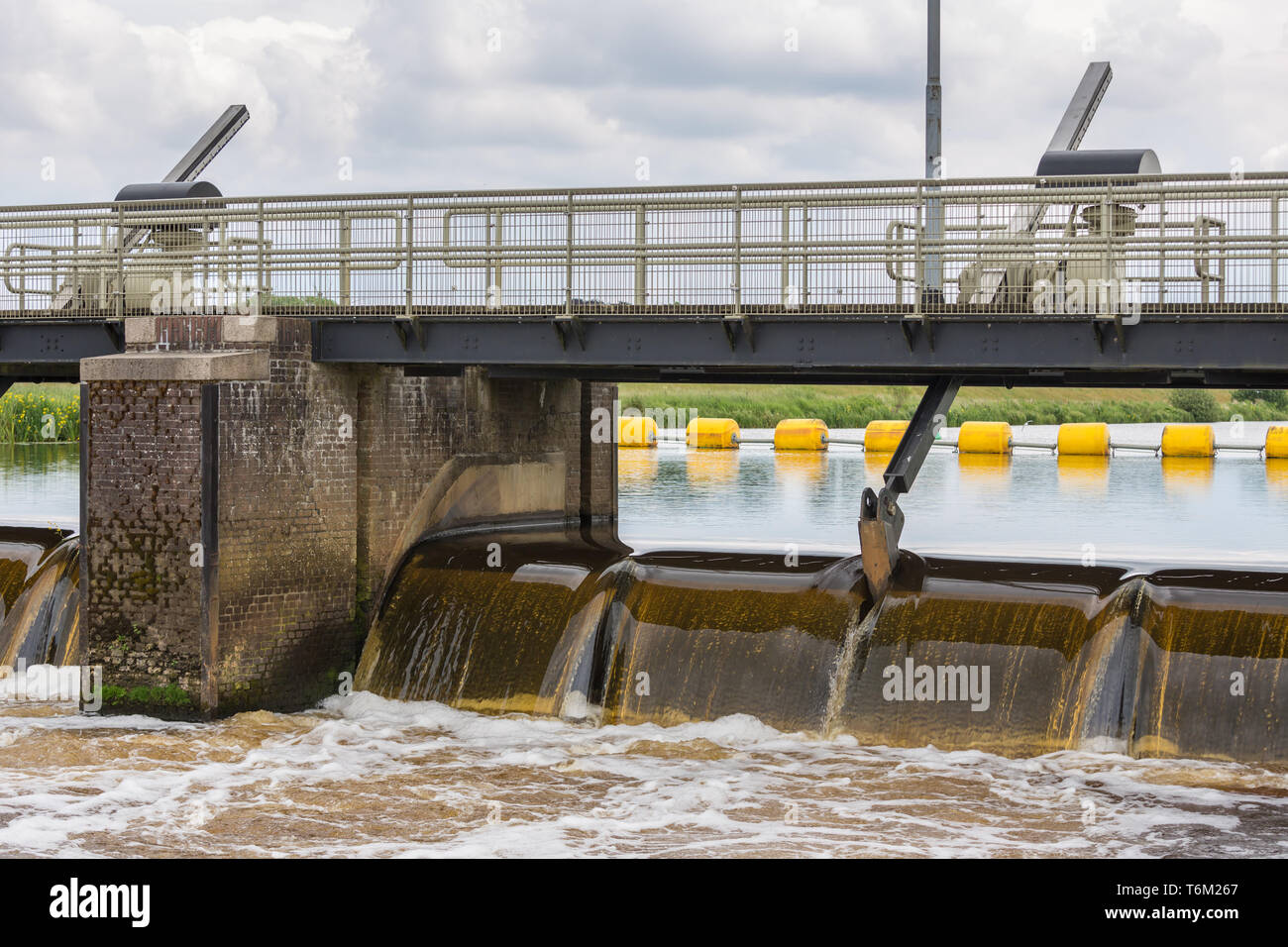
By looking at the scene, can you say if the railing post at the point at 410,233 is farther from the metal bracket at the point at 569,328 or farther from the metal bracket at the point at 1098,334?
the metal bracket at the point at 1098,334

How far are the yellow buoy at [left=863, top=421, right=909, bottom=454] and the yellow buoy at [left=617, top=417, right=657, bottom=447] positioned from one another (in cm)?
928

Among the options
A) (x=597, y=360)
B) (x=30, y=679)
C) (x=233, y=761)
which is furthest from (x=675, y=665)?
(x=30, y=679)

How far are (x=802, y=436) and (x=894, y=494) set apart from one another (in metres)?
39.6

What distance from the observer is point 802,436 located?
195 feet

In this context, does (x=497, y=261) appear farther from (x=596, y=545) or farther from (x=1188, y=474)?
(x=1188, y=474)

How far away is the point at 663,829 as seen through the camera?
14.7 m

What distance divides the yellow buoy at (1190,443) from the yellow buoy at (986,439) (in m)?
5.54

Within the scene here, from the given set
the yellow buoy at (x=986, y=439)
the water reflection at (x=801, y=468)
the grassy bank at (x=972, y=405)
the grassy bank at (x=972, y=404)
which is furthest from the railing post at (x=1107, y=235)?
the grassy bank at (x=972, y=405)

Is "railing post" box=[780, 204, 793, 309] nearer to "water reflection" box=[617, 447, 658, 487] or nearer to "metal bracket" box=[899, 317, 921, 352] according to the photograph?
"metal bracket" box=[899, 317, 921, 352]

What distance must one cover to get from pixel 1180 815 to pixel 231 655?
11.0 meters

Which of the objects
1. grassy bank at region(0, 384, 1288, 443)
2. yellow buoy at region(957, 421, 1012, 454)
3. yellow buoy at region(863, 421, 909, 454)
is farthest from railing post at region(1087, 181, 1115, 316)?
grassy bank at region(0, 384, 1288, 443)

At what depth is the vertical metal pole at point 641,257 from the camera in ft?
63.6

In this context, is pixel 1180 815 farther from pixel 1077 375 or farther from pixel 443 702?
pixel 443 702

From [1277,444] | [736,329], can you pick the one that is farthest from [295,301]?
[1277,444]
